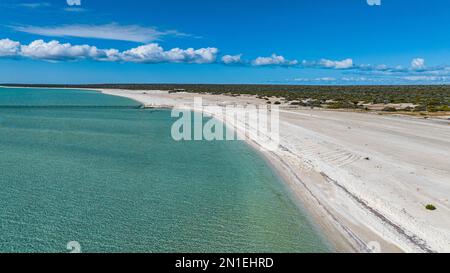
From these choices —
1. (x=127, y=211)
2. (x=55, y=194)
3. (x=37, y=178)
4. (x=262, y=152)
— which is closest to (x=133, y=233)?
(x=127, y=211)

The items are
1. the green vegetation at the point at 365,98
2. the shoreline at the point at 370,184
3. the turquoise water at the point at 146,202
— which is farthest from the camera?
the green vegetation at the point at 365,98

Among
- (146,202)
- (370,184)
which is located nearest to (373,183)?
(370,184)

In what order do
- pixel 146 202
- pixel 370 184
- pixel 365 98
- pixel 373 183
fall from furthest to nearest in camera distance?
pixel 365 98 < pixel 373 183 < pixel 370 184 < pixel 146 202

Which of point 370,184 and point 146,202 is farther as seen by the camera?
point 370,184

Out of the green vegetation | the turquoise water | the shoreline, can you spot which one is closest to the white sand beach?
the shoreline

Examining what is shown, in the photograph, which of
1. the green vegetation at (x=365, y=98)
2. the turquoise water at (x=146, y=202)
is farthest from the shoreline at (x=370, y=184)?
the green vegetation at (x=365, y=98)

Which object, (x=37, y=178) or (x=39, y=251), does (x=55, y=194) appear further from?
(x=39, y=251)

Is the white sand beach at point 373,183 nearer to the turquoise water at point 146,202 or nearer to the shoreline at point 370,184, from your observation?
the shoreline at point 370,184

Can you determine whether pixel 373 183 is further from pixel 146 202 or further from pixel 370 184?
pixel 146 202
